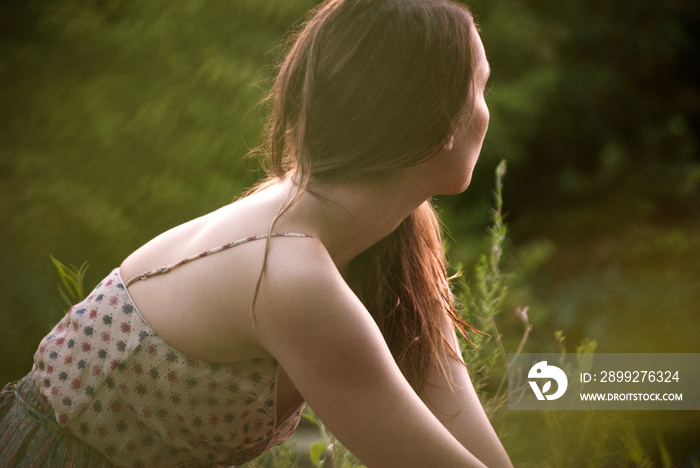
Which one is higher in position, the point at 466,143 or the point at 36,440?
the point at 466,143

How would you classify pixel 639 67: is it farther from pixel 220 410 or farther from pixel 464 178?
pixel 220 410

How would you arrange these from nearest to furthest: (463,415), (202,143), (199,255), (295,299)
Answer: (295,299) < (199,255) < (463,415) < (202,143)

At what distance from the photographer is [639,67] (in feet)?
9.46

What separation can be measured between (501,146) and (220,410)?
2050 mm

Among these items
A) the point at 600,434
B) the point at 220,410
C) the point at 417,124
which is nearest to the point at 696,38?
the point at 600,434

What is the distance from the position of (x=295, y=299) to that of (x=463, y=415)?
0.51 m

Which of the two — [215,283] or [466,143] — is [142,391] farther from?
[466,143]

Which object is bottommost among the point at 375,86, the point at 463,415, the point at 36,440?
the point at 463,415

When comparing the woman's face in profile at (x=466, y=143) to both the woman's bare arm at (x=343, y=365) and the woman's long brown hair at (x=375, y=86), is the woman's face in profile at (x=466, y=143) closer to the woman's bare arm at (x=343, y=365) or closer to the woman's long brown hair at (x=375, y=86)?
the woman's long brown hair at (x=375, y=86)

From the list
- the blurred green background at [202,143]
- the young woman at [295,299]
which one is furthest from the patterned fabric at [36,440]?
the blurred green background at [202,143]

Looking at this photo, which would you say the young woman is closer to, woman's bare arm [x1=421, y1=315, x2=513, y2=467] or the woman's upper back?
the woman's upper back

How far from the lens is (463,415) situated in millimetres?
1207

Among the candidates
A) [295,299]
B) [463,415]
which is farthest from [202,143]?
[295,299]

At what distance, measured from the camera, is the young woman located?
853mm
